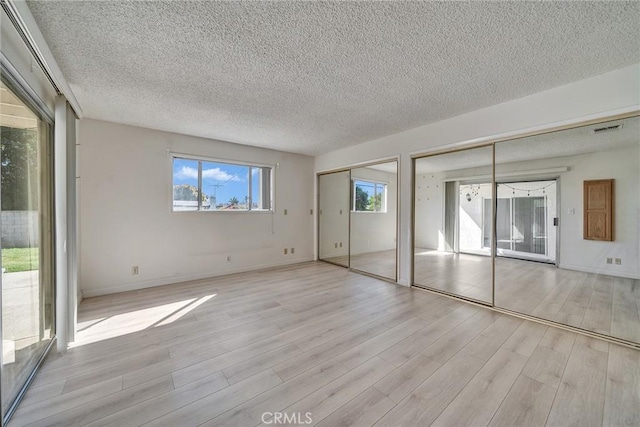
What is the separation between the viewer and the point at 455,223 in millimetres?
3953

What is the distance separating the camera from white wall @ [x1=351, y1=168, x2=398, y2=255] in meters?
5.00

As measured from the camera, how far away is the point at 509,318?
2828 mm

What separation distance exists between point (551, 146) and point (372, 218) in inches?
127

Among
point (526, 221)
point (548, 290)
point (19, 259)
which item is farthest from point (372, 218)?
point (19, 259)

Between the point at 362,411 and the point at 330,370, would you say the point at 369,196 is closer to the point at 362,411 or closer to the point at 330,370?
the point at 330,370

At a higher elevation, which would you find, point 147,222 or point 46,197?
point 46,197

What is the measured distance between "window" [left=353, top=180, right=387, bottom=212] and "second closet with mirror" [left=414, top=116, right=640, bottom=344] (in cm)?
139

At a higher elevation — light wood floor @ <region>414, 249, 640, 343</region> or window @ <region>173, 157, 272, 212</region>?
window @ <region>173, 157, 272, 212</region>

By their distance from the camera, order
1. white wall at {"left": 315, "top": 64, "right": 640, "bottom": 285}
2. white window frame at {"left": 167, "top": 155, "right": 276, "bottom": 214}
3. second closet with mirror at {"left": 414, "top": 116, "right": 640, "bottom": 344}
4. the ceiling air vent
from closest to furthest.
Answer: white wall at {"left": 315, "top": 64, "right": 640, "bottom": 285}, the ceiling air vent, second closet with mirror at {"left": 414, "top": 116, "right": 640, "bottom": 344}, white window frame at {"left": 167, "top": 155, "right": 276, "bottom": 214}

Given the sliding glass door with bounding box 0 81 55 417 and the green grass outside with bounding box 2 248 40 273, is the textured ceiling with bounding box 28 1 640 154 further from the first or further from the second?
the green grass outside with bounding box 2 248 40 273

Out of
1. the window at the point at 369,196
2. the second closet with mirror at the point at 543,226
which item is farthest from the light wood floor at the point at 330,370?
the window at the point at 369,196

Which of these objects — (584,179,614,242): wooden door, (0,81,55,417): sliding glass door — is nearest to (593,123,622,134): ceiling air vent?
(584,179,614,242): wooden door

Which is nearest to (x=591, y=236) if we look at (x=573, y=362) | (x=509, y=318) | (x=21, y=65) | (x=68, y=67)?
(x=509, y=318)

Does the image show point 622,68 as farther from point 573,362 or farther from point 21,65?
point 21,65
